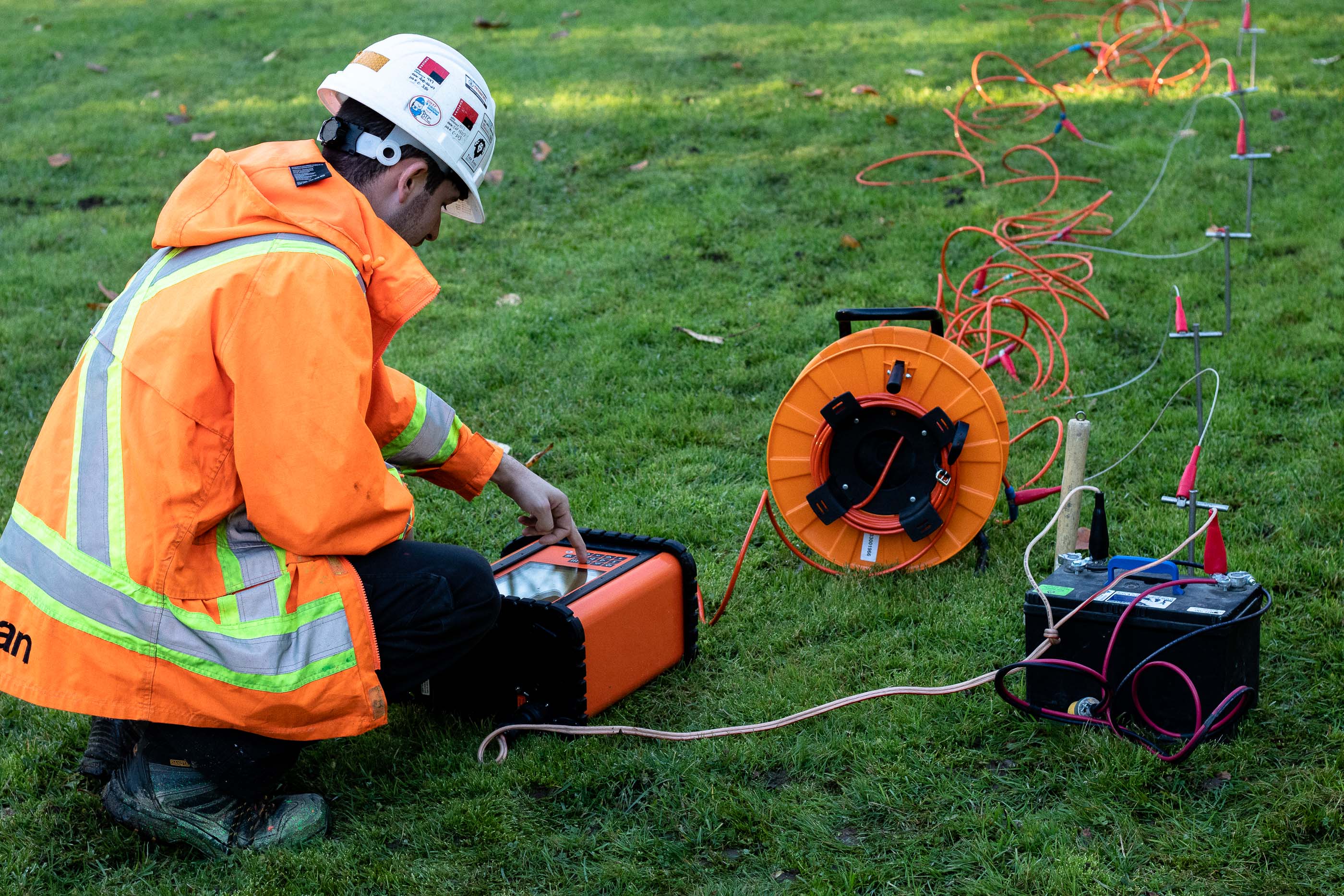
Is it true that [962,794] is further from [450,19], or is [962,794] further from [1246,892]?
[450,19]

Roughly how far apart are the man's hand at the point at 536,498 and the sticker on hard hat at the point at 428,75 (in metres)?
0.90

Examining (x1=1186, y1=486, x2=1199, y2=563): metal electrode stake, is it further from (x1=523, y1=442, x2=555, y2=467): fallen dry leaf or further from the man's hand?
(x1=523, y1=442, x2=555, y2=467): fallen dry leaf

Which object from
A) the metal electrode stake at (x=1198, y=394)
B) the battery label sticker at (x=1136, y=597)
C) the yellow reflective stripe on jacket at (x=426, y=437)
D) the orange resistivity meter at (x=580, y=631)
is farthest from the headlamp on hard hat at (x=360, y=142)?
the metal electrode stake at (x=1198, y=394)

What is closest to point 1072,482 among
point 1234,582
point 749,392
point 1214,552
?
point 1214,552

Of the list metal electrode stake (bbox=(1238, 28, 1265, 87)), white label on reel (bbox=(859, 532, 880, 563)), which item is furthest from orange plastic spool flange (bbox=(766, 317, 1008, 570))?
metal electrode stake (bbox=(1238, 28, 1265, 87))

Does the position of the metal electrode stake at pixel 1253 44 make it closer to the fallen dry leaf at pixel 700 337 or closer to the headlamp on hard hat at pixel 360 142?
the fallen dry leaf at pixel 700 337

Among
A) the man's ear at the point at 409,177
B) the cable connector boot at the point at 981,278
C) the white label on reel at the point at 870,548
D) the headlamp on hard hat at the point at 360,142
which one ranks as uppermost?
the headlamp on hard hat at the point at 360,142

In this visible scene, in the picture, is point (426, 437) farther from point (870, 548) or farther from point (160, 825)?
point (870, 548)

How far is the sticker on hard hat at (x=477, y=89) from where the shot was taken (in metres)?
2.71

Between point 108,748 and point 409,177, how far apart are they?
1553 millimetres

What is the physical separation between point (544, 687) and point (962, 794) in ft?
3.42

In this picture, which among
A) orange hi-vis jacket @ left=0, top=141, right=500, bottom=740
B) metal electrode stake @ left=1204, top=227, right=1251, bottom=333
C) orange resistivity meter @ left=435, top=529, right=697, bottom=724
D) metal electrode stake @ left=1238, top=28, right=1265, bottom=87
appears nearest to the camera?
orange hi-vis jacket @ left=0, top=141, right=500, bottom=740

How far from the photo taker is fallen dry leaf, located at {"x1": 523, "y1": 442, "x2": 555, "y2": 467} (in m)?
4.63

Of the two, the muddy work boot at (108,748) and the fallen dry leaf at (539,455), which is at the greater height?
the muddy work boot at (108,748)
